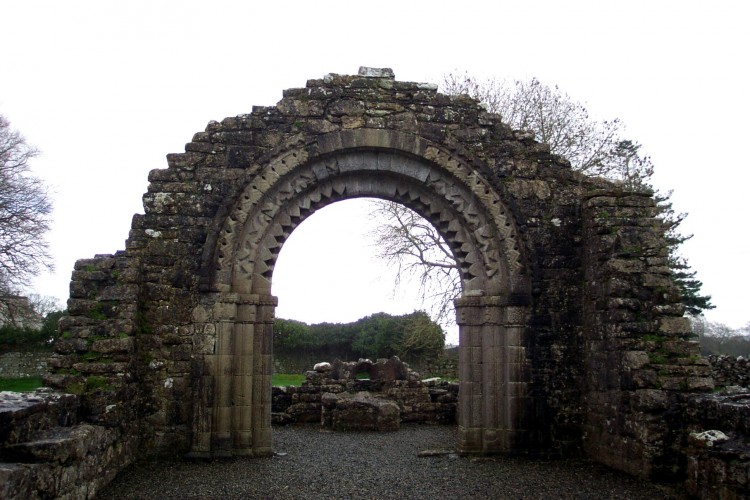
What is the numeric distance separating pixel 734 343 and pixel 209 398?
92.3 feet

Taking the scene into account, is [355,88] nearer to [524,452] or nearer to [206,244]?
[206,244]

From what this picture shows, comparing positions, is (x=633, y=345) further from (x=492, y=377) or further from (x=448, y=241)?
(x=448, y=241)

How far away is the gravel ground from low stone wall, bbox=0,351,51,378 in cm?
1417

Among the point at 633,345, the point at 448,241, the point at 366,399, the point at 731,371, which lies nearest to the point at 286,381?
the point at 366,399

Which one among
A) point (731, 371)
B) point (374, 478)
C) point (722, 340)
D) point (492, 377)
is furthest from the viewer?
point (722, 340)

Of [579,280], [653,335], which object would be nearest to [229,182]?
[579,280]

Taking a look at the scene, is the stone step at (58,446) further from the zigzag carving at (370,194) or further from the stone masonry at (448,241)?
the zigzag carving at (370,194)

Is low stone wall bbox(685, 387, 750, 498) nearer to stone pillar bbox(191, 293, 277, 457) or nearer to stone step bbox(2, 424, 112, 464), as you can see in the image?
stone pillar bbox(191, 293, 277, 457)

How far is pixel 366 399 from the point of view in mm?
11047

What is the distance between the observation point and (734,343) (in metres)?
28.1

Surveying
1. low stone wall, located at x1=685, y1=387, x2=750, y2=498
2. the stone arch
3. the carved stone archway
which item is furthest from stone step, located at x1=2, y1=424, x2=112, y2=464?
low stone wall, located at x1=685, y1=387, x2=750, y2=498

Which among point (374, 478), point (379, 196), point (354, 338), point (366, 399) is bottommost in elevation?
point (374, 478)

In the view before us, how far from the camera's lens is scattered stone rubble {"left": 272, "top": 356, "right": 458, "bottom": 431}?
1065 cm

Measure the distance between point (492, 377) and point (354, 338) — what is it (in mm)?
15865
